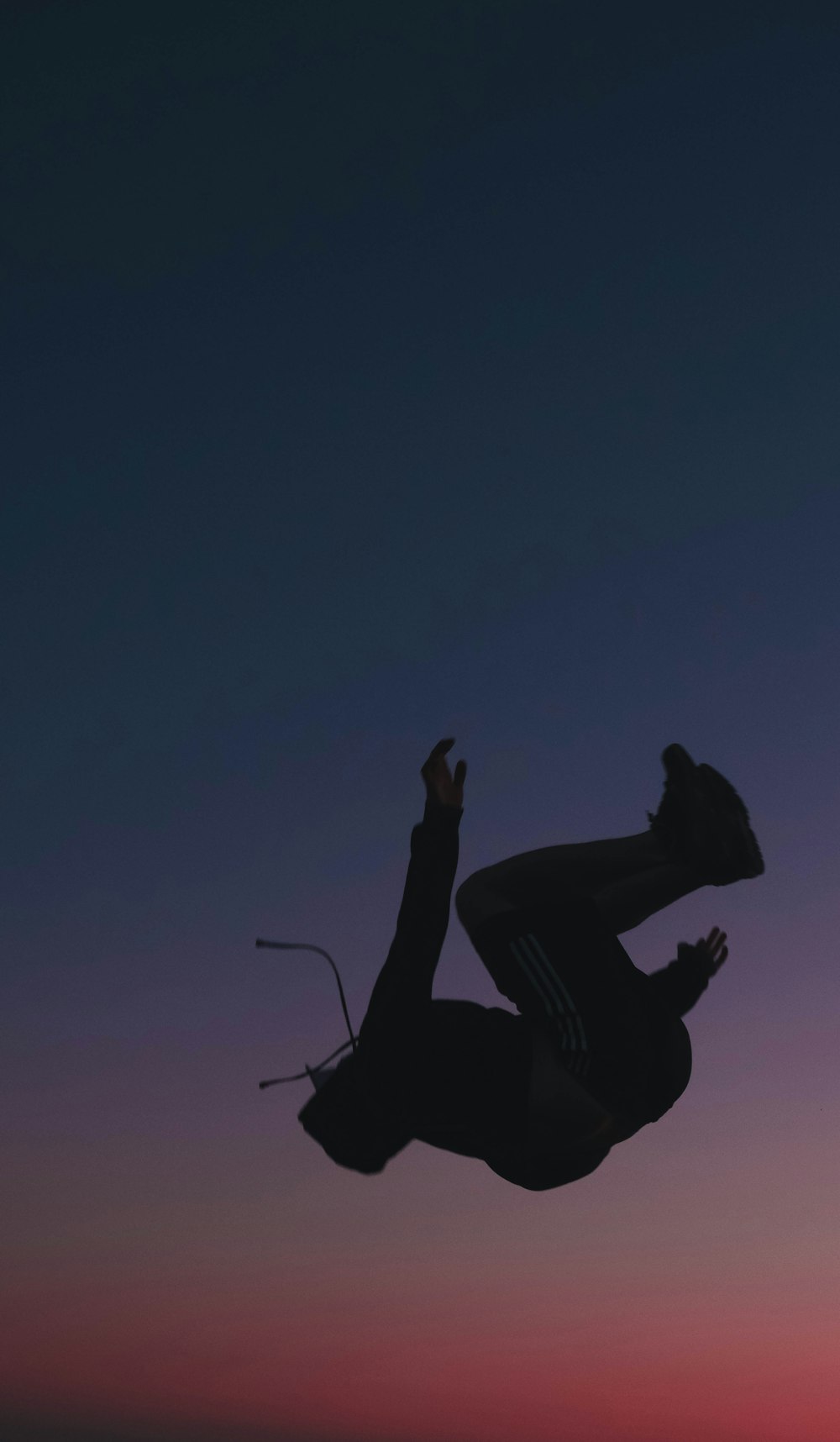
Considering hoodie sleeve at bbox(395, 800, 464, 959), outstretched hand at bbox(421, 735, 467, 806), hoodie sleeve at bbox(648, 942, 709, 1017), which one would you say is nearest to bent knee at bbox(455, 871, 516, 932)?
hoodie sleeve at bbox(395, 800, 464, 959)

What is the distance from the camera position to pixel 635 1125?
471cm

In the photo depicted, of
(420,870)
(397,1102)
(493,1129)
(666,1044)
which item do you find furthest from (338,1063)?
(666,1044)

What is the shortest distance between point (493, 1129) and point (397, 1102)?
374 millimetres

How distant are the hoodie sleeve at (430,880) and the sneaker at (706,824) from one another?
40.8 inches

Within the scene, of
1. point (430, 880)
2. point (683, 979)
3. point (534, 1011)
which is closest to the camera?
point (430, 880)

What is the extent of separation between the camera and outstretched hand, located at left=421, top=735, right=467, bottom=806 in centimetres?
427

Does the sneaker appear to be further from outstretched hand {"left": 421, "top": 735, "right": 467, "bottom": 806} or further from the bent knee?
outstretched hand {"left": 421, "top": 735, "right": 467, "bottom": 806}

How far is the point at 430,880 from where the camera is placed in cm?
422

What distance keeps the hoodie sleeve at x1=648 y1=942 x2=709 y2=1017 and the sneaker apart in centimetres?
57

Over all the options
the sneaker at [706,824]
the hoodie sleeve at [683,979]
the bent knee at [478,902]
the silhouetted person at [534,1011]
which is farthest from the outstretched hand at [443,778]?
the hoodie sleeve at [683,979]

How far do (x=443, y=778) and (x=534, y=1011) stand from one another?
1013 mm

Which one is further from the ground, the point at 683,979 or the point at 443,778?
the point at 443,778

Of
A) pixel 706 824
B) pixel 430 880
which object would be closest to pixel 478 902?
pixel 430 880

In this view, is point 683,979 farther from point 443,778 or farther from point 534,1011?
point 443,778
